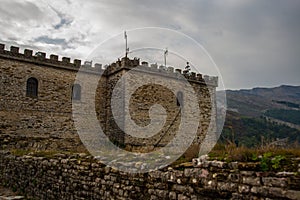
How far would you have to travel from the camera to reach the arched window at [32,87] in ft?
59.4

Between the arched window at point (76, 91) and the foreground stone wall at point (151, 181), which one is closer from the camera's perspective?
the foreground stone wall at point (151, 181)

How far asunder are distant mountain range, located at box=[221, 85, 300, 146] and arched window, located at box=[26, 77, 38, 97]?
11.3 metres

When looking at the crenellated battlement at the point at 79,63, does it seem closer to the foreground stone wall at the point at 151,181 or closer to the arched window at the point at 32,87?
the arched window at the point at 32,87

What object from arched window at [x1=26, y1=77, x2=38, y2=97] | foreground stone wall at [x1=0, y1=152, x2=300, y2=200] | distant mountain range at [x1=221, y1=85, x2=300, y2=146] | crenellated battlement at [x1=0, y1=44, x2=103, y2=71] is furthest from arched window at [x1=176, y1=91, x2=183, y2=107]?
foreground stone wall at [x1=0, y1=152, x2=300, y2=200]

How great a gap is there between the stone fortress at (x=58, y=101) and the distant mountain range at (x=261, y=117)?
5100 millimetres

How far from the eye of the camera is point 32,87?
18.3 metres

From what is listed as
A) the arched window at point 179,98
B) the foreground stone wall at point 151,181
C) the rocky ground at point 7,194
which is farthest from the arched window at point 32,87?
the arched window at point 179,98

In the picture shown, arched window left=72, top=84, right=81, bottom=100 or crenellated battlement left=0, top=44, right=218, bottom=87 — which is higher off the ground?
crenellated battlement left=0, top=44, right=218, bottom=87

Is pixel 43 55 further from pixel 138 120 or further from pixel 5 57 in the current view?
pixel 138 120

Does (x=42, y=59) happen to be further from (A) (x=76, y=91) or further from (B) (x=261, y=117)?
(B) (x=261, y=117)

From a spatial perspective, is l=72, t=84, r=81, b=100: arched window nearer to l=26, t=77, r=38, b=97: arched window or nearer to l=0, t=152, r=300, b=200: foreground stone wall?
l=26, t=77, r=38, b=97: arched window

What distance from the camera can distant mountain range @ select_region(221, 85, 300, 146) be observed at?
13.1 metres

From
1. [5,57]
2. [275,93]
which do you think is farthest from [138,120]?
[275,93]

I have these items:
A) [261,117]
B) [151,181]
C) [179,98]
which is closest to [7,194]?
[151,181]
